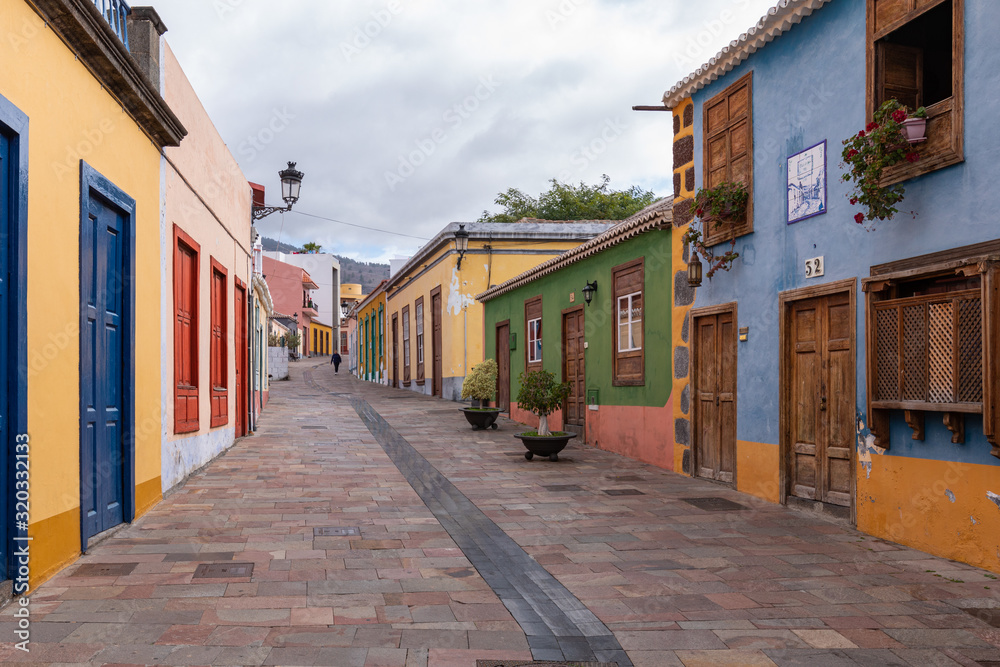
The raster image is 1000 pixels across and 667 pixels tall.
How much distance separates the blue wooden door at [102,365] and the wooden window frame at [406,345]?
22.9 meters

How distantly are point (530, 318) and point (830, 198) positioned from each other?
1022cm

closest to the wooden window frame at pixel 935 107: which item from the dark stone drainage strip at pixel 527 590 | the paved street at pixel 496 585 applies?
the paved street at pixel 496 585

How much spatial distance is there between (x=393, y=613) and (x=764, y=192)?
6085 mm

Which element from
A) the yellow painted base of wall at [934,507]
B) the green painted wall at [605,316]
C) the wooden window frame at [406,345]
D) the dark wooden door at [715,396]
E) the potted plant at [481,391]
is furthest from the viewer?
the wooden window frame at [406,345]

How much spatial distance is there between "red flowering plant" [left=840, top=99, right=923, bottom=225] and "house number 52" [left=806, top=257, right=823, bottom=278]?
0.85 m

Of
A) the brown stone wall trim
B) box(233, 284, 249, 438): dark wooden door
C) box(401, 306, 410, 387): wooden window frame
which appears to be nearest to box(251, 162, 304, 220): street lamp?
box(233, 284, 249, 438): dark wooden door

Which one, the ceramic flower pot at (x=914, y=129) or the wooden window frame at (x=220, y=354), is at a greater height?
the ceramic flower pot at (x=914, y=129)

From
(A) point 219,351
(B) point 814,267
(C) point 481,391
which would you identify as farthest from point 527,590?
(C) point 481,391

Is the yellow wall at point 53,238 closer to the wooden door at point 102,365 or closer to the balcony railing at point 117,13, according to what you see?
the wooden door at point 102,365

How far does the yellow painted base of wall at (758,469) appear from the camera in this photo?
835 cm

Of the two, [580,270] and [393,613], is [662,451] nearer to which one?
[580,270]

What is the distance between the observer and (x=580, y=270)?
565 inches

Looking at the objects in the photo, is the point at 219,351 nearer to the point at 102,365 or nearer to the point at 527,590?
the point at 102,365

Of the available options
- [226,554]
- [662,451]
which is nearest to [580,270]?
[662,451]
